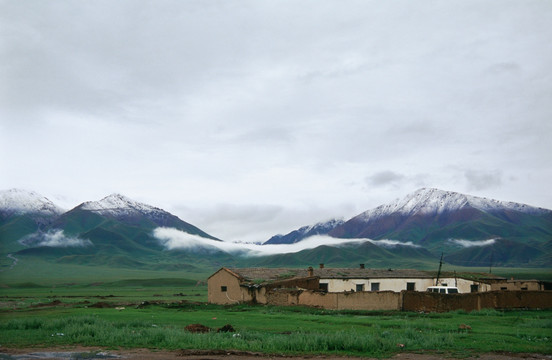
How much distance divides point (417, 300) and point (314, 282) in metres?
20.7

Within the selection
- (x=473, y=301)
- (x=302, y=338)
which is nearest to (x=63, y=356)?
(x=302, y=338)

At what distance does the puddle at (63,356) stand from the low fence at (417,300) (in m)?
28.7

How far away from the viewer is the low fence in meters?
43.8

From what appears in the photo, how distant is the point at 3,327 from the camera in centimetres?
3080

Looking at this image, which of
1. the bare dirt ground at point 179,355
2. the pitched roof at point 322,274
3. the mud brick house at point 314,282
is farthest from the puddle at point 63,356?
the pitched roof at point 322,274

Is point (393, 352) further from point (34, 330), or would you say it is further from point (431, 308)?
point (431, 308)

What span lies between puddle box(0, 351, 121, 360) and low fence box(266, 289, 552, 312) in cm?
2866

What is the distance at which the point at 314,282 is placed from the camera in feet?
208

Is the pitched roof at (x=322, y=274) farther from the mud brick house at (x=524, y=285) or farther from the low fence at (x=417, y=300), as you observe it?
the low fence at (x=417, y=300)

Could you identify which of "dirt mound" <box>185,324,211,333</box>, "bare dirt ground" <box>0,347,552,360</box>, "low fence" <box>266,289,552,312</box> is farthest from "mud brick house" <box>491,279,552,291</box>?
"bare dirt ground" <box>0,347,552,360</box>

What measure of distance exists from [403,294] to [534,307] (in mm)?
14081

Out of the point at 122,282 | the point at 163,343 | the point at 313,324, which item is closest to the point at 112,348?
the point at 163,343

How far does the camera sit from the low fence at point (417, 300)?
144 feet

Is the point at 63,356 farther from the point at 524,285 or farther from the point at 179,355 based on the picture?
the point at 524,285
